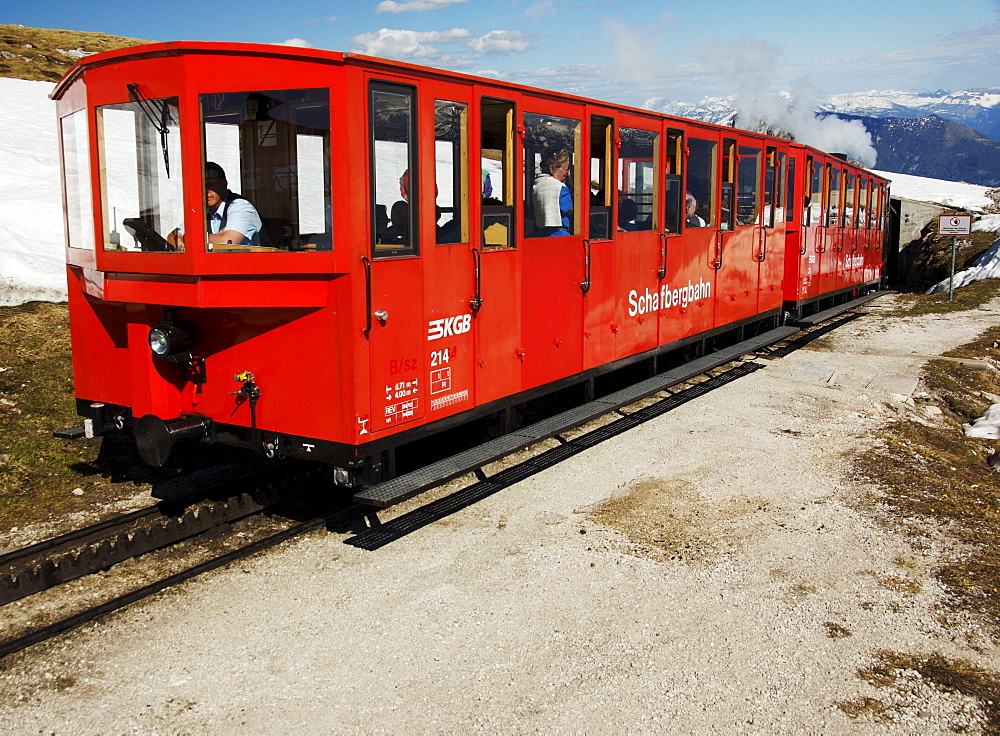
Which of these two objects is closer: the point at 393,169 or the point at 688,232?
the point at 393,169

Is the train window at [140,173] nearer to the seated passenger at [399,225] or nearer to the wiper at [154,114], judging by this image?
the wiper at [154,114]

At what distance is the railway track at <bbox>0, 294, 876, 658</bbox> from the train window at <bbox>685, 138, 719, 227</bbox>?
127 inches

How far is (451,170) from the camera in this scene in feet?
19.0

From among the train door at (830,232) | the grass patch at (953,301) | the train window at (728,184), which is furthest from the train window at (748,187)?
the grass patch at (953,301)

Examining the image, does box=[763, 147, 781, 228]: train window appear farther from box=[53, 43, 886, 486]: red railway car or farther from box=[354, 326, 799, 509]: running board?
box=[53, 43, 886, 486]: red railway car

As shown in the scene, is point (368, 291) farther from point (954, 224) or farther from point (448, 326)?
point (954, 224)

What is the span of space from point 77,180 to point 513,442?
3562 millimetres

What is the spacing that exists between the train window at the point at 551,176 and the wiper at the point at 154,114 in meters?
2.60

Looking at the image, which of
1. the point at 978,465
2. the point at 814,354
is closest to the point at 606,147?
the point at 978,465

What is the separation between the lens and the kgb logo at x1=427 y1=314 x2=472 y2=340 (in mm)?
5668

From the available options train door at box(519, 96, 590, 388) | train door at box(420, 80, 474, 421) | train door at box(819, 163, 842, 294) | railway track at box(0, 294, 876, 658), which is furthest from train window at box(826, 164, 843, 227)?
train door at box(420, 80, 474, 421)

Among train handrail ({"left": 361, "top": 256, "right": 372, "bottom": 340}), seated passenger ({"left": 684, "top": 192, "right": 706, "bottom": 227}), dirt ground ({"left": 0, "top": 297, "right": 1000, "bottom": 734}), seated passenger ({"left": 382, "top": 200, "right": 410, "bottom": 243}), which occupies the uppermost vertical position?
seated passenger ({"left": 684, "top": 192, "right": 706, "bottom": 227})

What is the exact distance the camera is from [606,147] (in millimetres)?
7621

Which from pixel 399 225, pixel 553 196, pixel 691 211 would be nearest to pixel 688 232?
pixel 691 211
